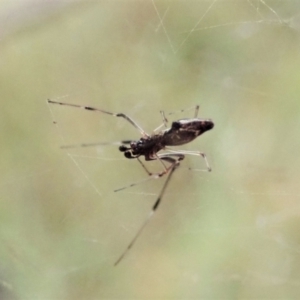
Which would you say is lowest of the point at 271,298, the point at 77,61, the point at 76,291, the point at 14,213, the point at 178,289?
the point at 271,298

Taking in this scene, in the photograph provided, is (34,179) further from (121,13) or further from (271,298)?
(271,298)

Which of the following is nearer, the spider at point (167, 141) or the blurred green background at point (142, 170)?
the spider at point (167, 141)

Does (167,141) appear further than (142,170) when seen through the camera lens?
No

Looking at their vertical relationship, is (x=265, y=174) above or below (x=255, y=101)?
below

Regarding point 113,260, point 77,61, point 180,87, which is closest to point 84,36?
point 77,61

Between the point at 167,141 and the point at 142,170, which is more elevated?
the point at 167,141

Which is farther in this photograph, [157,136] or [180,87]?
[180,87]

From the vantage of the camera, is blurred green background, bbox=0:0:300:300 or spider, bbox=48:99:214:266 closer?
spider, bbox=48:99:214:266
